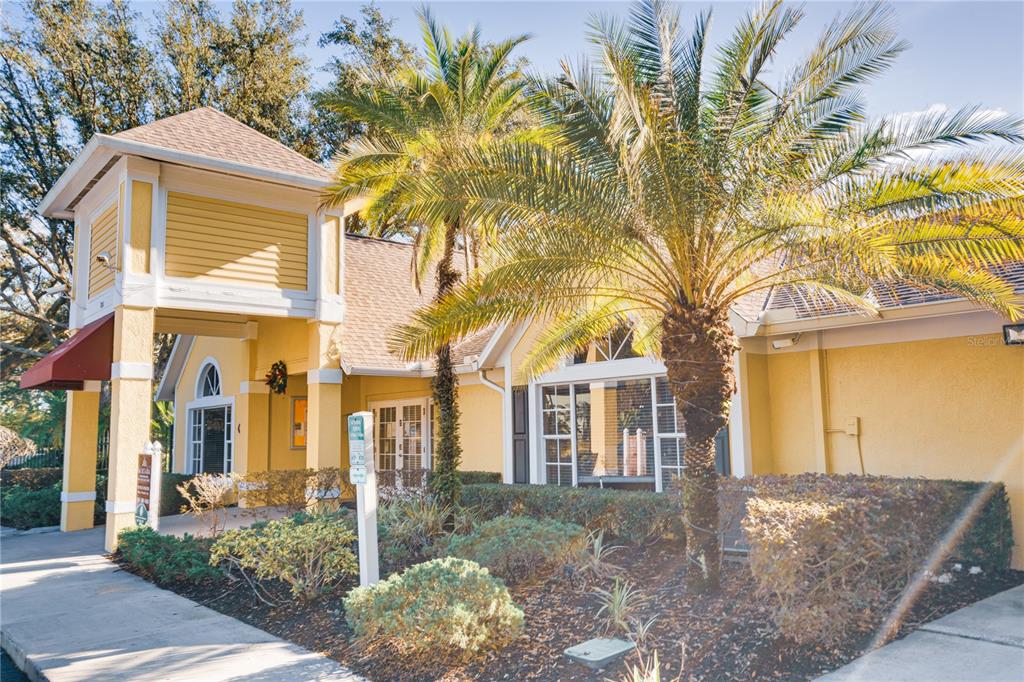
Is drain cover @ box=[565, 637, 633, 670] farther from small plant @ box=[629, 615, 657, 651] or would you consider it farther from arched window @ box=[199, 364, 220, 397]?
arched window @ box=[199, 364, 220, 397]

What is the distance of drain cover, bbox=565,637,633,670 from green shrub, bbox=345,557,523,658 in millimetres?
570

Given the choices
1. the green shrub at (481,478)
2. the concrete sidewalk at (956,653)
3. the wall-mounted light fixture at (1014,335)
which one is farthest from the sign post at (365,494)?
the wall-mounted light fixture at (1014,335)

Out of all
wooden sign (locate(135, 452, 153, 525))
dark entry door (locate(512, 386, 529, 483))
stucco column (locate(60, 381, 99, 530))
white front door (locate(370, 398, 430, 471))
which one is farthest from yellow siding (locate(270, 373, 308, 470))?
dark entry door (locate(512, 386, 529, 483))

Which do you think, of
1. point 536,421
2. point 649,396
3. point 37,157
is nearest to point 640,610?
point 649,396

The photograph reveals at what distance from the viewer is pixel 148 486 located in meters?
11.2

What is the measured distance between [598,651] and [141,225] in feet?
32.3

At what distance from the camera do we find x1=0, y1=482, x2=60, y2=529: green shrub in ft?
49.8

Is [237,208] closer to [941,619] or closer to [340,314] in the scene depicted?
[340,314]

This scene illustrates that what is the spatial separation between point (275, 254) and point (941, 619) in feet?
37.4

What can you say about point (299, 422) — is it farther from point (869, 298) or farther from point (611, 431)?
point (869, 298)

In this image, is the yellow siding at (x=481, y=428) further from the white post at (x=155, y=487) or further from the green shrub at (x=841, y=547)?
the green shrub at (x=841, y=547)

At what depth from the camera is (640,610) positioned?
6855 millimetres

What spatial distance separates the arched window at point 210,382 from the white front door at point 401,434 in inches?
169

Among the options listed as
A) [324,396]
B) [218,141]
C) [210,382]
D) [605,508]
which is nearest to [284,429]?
[210,382]
